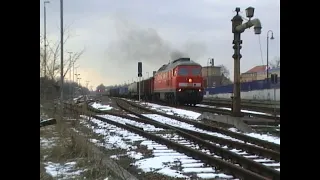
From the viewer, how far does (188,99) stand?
31125mm

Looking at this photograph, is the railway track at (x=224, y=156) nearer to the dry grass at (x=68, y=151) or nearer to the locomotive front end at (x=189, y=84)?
the dry grass at (x=68, y=151)

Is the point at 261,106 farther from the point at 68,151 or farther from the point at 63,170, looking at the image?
the point at 63,170

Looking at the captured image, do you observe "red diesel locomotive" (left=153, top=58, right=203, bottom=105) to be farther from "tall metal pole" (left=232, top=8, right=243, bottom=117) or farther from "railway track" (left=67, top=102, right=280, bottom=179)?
"railway track" (left=67, top=102, right=280, bottom=179)

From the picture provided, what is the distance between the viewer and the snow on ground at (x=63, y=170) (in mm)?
6613

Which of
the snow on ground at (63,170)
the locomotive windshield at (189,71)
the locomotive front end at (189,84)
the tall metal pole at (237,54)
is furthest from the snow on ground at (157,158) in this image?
the locomotive windshield at (189,71)

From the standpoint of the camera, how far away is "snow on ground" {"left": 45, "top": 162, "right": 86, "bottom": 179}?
21.7ft

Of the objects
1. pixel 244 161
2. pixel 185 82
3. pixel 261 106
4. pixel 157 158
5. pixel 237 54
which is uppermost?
pixel 237 54

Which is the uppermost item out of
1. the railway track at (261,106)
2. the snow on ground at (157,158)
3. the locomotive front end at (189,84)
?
the locomotive front end at (189,84)

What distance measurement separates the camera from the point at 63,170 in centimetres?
722

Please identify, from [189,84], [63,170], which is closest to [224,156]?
[63,170]
